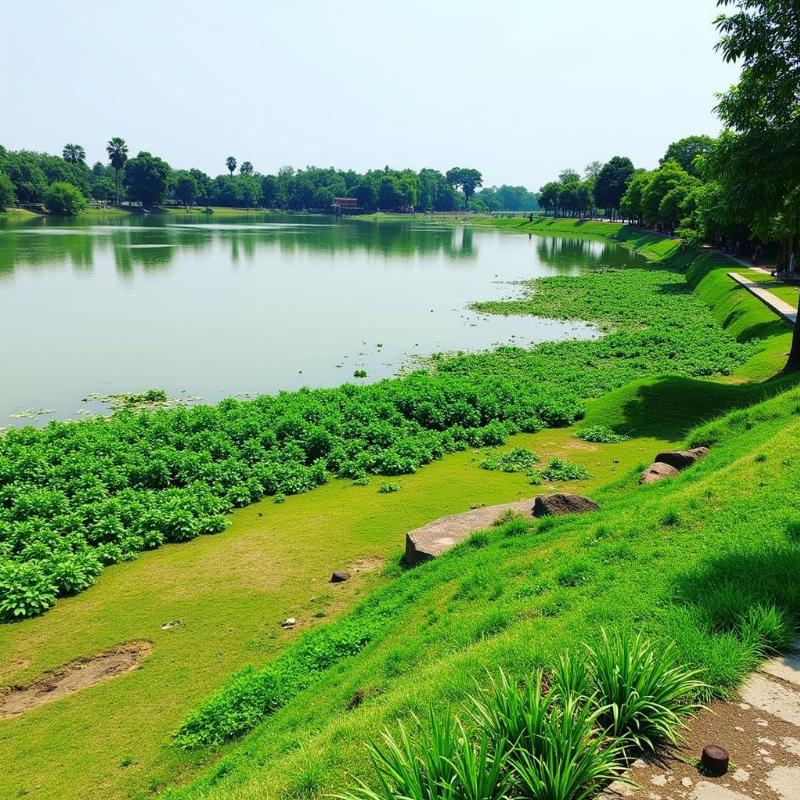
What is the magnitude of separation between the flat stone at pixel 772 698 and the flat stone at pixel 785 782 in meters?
0.52

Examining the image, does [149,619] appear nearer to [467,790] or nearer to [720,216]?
[467,790]

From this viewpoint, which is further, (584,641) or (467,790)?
(584,641)

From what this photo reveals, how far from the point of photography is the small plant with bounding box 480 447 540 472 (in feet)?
59.1

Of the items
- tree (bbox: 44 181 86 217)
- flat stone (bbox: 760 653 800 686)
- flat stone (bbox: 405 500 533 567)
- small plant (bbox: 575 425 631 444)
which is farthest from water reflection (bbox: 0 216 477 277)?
flat stone (bbox: 760 653 800 686)

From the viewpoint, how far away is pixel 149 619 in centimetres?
1116

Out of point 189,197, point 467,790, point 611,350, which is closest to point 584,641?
point 467,790

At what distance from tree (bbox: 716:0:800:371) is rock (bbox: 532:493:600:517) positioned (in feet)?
45.7

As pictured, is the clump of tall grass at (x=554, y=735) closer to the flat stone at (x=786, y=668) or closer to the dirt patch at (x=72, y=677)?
the flat stone at (x=786, y=668)

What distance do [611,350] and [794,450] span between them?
2264 centimetres

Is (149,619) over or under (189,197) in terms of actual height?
under

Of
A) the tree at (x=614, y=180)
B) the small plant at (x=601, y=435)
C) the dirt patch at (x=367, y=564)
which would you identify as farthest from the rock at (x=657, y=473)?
the tree at (x=614, y=180)

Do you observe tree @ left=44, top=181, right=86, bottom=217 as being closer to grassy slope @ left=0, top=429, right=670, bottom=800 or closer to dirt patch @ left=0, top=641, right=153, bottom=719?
grassy slope @ left=0, top=429, right=670, bottom=800

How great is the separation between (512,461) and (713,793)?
1393cm

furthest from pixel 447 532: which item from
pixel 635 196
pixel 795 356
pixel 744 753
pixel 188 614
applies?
pixel 635 196
